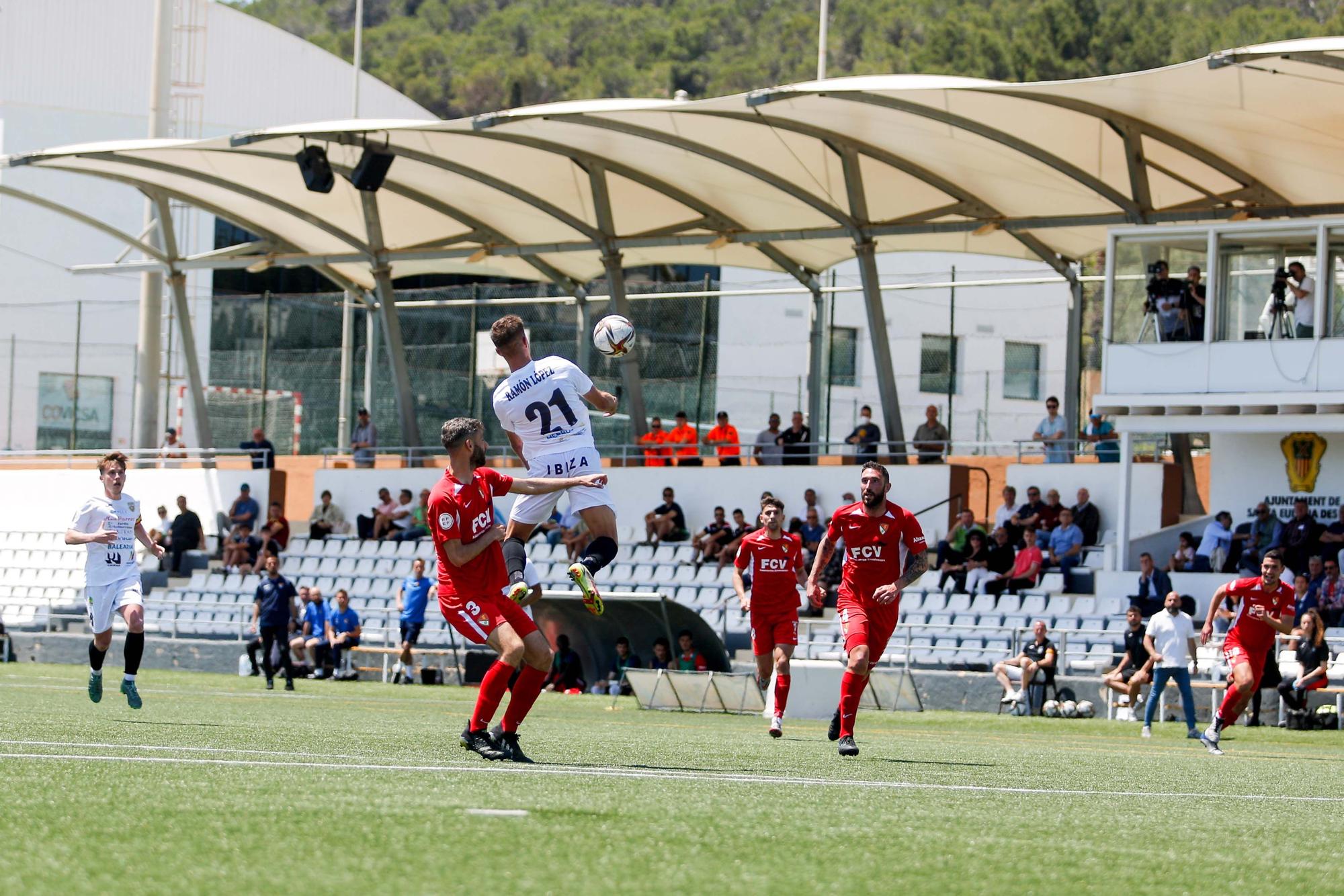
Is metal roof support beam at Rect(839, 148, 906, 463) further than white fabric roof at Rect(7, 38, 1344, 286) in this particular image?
Yes

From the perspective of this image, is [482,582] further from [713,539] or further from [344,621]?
[713,539]

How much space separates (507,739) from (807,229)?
20.5 metres

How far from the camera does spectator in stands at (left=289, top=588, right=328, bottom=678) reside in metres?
24.7

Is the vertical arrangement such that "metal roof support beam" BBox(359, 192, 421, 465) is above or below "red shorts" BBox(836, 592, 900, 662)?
above

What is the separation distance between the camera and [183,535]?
3041 cm

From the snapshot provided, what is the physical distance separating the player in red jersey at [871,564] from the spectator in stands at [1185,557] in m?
12.3

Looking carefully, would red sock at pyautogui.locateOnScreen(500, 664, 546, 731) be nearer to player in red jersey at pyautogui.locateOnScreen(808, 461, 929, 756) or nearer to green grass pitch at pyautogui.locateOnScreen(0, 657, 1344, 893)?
green grass pitch at pyautogui.locateOnScreen(0, 657, 1344, 893)

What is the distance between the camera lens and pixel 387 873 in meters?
4.75

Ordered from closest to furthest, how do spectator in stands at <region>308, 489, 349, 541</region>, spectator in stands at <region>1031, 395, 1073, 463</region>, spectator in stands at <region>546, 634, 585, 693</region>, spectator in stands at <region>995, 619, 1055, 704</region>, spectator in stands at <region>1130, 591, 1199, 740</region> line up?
spectator in stands at <region>1130, 591, 1199, 740</region>, spectator in stands at <region>995, 619, 1055, 704</region>, spectator in stands at <region>546, 634, 585, 693</region>, spectator in stands at <region>1031, 395, 1073, 463</region>, spectator in stands at <region>308, 489, 349, 541</region>

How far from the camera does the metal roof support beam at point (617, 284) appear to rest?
2791cm

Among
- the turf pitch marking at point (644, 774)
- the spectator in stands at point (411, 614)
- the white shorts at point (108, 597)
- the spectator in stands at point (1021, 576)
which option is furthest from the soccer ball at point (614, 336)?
the spectator in stands at point (1021, 576)

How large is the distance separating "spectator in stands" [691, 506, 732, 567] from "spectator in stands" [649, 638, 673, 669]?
4.02m

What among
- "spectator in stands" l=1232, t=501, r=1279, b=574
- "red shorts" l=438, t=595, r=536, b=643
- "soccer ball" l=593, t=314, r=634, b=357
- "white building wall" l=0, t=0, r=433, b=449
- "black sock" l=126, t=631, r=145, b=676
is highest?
"white building wall" l=0, t=0, r=433, b=449

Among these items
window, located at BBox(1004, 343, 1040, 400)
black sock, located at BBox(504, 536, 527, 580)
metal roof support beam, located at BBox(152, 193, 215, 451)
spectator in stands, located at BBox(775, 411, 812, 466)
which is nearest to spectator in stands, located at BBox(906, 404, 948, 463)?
spectator in stands, located at BBox(775, 411, 812, 466)
